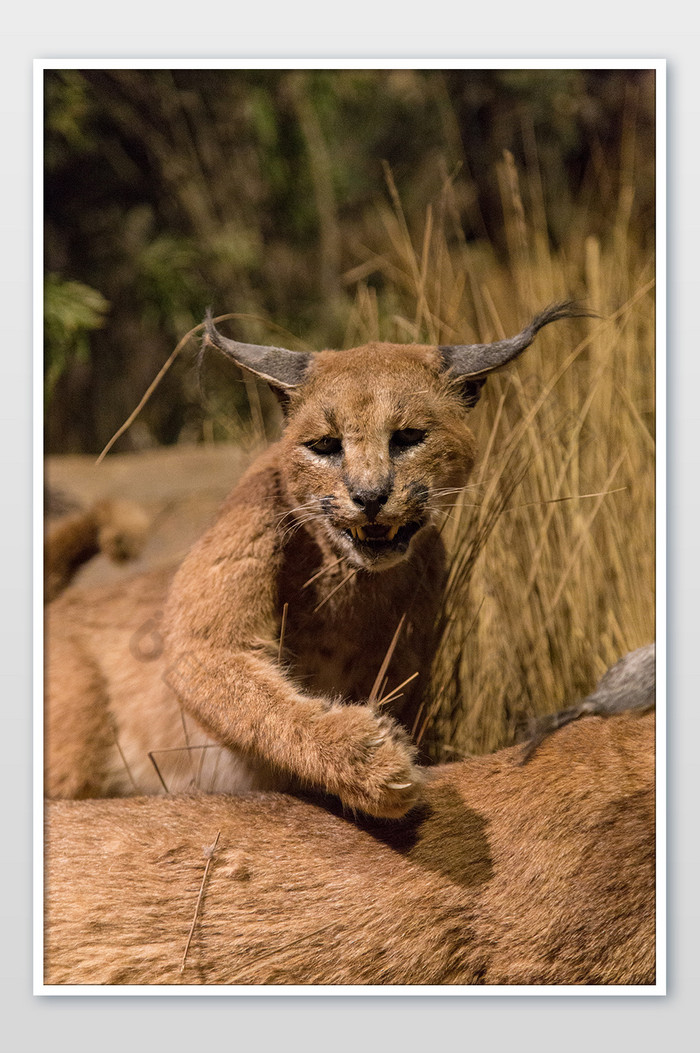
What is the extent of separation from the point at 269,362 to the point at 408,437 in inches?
13.4

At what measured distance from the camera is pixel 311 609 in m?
2.25

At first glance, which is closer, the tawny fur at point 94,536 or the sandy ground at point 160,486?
the sandy ground at point 160,486

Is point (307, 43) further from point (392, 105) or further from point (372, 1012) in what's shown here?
point (372, 1012)

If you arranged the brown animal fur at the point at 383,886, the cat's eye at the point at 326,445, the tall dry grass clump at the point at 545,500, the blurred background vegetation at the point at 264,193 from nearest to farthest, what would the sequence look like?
the brown animal fur at the point at 383,886, the cat's eye at the point at 326,445, the tall dry grass clump at the point at 545,500, the blurred background vegetation at the point at 264,193

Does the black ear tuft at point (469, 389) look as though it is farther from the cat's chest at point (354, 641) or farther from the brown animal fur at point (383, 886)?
the brown animal fur at point (383, 886)

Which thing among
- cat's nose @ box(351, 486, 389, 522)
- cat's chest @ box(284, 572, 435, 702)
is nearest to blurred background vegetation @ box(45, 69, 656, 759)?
cat's chest @ box(284, 572, 435, 702)

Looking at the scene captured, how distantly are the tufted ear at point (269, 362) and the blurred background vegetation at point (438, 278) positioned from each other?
283mm

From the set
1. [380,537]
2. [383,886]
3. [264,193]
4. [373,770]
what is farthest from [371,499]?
[264,193]

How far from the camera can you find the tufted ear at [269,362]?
2094mm

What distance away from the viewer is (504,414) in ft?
8.36

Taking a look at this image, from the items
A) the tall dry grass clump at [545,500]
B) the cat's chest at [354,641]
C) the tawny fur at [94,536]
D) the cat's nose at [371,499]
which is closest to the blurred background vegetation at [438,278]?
the tall dry grass clump at [545,500]

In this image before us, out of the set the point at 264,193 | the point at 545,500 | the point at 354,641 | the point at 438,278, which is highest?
the point at 264,193

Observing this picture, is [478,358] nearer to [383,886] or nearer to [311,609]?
[311,609]

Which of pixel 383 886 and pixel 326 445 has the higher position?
pixel 326 445
